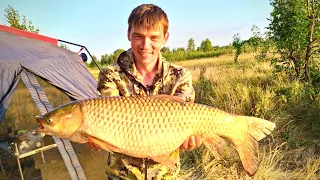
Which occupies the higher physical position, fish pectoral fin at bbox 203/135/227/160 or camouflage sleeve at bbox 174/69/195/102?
camouflage sleeve at bbox 174/69/195/102

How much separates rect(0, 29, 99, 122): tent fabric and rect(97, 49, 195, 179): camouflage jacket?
1801mm

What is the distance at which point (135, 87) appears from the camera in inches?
71.4

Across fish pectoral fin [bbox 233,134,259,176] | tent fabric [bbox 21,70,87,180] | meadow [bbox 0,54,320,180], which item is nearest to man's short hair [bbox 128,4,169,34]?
fish pectoral fin [bbox 233,134,259,176]

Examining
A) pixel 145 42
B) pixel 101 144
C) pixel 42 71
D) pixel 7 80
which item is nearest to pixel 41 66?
pixel 42 71

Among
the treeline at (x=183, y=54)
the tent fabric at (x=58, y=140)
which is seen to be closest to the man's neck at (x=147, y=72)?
the tent fabric at (x=58, y=140)

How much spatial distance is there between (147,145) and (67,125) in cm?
41

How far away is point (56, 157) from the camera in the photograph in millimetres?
3684

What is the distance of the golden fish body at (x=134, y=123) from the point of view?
1504mm

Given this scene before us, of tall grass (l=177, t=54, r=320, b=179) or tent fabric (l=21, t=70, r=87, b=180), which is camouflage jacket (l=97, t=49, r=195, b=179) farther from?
tall grass (l=177, t=54, r=320, b=179)

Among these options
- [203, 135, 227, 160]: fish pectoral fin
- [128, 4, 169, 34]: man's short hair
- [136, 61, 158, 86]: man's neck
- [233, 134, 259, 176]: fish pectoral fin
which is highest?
[128, 4, 169, 34]: man's short hair

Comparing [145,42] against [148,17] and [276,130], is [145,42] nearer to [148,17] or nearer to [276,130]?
[148,17]

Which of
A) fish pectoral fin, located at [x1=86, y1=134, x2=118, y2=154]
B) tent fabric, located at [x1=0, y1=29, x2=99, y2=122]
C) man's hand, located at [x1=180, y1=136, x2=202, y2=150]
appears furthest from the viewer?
tent fabric, located at [x1=0, y1=29, x2=99, y2=122]

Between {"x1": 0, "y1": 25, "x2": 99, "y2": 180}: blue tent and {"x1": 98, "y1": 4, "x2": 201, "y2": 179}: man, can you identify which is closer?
{"x1": 98, "y1": 4, "x2": 201, "y2": 179}: man

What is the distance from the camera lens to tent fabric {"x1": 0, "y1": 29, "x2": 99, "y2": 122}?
11.0 ft
